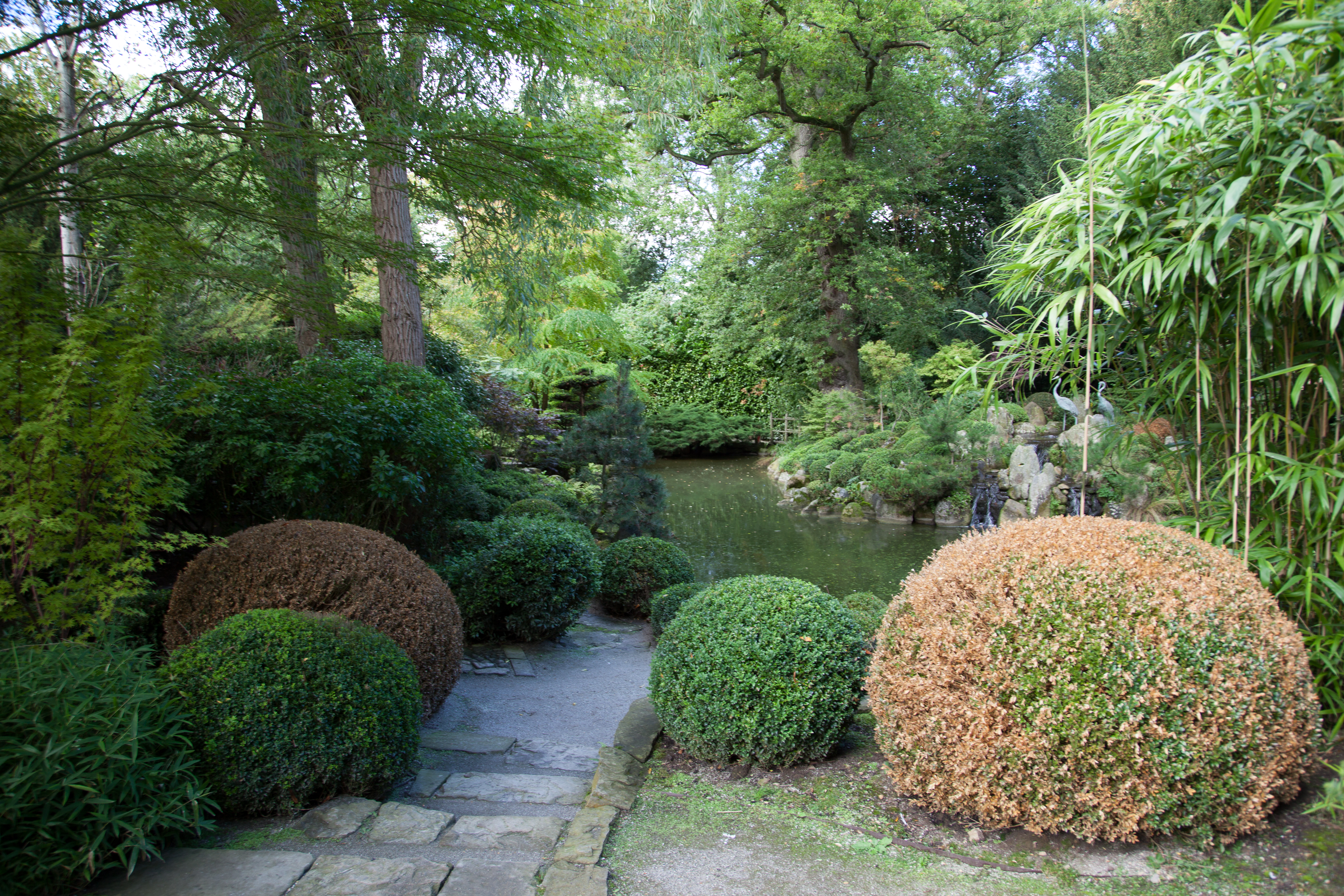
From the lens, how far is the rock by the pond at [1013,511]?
954 centimetres

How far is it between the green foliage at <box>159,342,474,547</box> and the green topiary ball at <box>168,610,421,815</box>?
141 centimetres

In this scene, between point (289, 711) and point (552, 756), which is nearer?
point (289, 711)

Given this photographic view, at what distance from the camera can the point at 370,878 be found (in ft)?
6.35

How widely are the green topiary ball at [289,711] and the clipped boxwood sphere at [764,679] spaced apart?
99cm

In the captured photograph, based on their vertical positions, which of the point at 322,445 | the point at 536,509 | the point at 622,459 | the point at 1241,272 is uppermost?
the point at 1241,272

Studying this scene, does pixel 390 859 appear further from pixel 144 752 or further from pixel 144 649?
pixel 144 649

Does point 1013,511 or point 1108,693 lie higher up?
point 1108,693

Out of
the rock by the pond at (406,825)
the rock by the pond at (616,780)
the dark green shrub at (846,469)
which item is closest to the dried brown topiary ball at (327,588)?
the rock by the pond at (406,825)

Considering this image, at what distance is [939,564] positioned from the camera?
2357 millimetres

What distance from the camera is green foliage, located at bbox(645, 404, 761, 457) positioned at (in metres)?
17.2

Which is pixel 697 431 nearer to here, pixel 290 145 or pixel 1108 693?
pixel 290 145

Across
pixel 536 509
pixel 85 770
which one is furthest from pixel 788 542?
pixel 85 770

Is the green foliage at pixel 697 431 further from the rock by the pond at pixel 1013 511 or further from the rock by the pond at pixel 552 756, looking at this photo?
the rock by the pond at pixel 552 756

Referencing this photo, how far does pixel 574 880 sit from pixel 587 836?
8.7 inches
